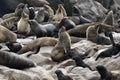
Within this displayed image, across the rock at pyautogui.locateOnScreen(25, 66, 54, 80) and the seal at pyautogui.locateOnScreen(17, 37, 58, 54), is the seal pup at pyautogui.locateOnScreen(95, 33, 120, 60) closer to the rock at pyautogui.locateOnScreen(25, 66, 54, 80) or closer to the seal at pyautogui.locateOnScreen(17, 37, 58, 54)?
the rock at pyautogui.locateOnScreen(25, 66, 54, 80)

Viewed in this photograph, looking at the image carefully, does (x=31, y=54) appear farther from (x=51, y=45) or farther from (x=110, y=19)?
(x=110, y=19)

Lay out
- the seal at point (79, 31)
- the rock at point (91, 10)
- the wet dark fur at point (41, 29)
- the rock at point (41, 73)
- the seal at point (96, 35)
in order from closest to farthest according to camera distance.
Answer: the rock at point (41, 73)
the seal at point (96, 35)
the wet dark fur at point (41, 29)
the seal at point (79, 31)
the rock at point (91, 10)

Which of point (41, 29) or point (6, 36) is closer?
point (6, 36)

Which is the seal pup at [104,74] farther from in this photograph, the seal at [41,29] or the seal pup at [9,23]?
the seal pup at [9,23]

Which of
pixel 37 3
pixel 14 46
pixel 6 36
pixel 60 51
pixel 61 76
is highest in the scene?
pixel 61 76

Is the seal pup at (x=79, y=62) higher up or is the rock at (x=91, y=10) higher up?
the seal pup at (x=79, y=62)

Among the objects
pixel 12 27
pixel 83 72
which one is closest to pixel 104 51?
pixel 83 72

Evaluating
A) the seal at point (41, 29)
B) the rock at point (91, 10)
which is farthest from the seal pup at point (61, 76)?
the rock at point (91, 10)

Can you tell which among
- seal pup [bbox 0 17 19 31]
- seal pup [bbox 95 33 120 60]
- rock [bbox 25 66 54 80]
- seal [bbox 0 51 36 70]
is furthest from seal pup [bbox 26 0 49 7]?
rock [bbox 25 66 54 80]

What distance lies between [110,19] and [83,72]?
8.19 m

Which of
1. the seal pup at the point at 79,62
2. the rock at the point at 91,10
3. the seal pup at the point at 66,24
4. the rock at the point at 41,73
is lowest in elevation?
the rock at the point at 91,10

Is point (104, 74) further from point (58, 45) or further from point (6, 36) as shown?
point (6, 36)

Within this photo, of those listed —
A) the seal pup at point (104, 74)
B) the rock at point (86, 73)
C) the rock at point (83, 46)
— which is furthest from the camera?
the rock at point (83, 46)

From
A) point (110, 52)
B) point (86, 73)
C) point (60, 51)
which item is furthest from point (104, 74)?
point (60, 51)
